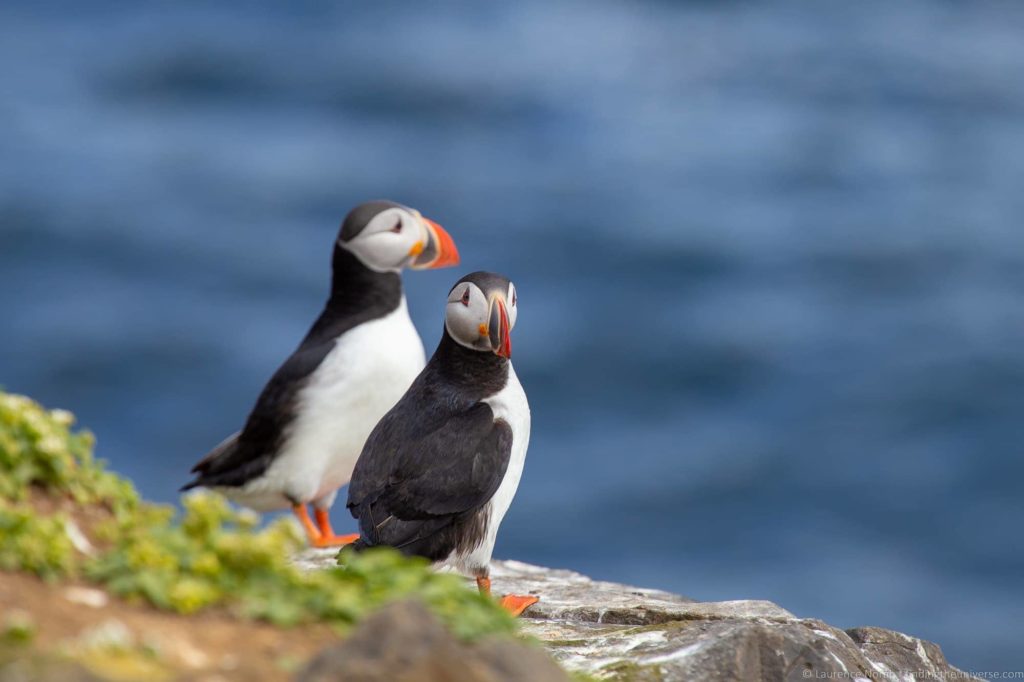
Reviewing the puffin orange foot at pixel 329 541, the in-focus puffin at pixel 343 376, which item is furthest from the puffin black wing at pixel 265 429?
the puffin orange foot at pixel 329 541

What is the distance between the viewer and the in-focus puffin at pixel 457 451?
654 cm

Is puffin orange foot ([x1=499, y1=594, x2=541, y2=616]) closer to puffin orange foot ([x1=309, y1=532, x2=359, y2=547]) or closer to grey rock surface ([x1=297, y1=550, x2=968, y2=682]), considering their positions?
grey rock surface ([x1=297, y1=550, x2=968, y2=682])

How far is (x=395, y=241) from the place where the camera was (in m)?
9.31

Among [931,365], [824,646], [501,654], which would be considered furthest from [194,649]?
[931,365]

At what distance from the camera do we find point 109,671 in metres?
3.45

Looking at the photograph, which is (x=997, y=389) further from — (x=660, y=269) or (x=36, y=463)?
(x=36, y=463)

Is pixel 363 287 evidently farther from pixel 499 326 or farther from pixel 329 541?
pixel 499 326

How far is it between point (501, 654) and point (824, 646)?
2.07 meters

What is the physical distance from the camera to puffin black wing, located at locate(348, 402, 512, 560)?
6520mm

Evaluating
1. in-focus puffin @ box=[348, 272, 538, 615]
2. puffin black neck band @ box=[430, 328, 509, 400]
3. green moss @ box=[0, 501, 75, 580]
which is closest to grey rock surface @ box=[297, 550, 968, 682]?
in-focus puffin @ box=[348, 272, 538, 615]

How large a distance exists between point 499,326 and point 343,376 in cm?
270

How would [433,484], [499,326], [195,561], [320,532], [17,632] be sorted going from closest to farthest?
[17,632] → [195,561] → [433,484] → [499,326] → [320,532]

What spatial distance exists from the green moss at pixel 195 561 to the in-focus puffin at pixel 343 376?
452 cm

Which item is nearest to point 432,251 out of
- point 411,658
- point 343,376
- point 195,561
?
point 343,376
